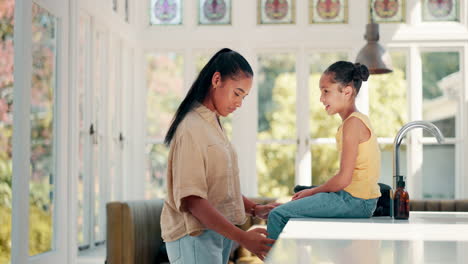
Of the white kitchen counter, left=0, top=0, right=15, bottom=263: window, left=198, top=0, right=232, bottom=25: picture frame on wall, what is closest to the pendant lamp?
left=198, top=0, right=232, bottom=25: picture frame on wall

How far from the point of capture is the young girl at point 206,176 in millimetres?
1936

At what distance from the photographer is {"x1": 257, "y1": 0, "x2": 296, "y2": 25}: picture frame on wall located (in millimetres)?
6988

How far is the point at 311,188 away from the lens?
2.68 m

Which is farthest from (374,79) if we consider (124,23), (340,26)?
(124,23)

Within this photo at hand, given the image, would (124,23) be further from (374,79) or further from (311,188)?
(311,188)

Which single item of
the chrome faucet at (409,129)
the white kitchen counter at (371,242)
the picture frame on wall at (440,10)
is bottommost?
the white kitchen counter at (371,242)

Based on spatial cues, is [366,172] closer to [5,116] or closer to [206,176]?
[206,176]

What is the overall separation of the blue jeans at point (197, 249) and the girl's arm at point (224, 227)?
0.08m

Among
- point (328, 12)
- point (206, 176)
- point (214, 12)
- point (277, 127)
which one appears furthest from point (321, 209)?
point (214, 12)

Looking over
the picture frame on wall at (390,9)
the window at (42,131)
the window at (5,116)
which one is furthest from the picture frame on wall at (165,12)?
the window at (42,131)

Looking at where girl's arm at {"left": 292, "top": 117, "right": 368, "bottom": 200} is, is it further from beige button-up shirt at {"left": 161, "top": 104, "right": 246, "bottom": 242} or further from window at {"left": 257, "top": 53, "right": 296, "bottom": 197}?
window at {"left": 257, "top": 53, "right": 296, "bottom": 197}

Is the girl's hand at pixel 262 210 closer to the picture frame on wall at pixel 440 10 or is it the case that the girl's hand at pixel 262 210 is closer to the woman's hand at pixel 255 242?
the woman's hand at pixel 255 242

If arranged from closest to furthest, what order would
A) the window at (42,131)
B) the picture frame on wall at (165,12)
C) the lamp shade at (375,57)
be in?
the window at (42,131) → the lamp shade at (375,57) → the picture frame on wall at (165,12)

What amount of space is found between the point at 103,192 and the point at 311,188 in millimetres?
3477
